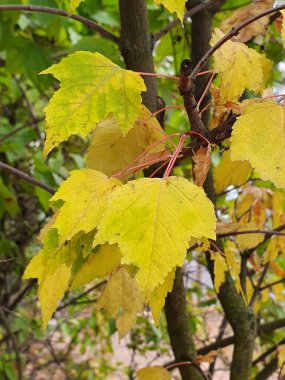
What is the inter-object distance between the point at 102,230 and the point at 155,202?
0.22 ft

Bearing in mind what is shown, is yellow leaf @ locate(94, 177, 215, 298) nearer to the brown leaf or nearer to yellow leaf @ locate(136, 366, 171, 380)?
the brown leaf

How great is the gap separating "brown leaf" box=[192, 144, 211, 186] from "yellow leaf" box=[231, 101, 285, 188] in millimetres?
71

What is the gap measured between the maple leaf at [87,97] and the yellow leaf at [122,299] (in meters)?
0.36

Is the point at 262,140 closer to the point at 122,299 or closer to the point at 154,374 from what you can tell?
the point at 122,299

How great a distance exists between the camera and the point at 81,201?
60 cm

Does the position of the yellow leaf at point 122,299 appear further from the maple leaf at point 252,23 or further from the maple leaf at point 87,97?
the maple leaf at point 252,23

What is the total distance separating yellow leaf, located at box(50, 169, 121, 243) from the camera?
22.8 inches

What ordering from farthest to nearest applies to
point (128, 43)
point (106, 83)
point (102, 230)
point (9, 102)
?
1. point (9, 102)
2. point (128, 43)
3. point (106, 83)
4. point (102, 230)

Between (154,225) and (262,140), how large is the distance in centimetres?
17

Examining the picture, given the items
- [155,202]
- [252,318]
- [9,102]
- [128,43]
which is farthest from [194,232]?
[9,102]

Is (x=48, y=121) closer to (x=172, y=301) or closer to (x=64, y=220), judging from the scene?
(x=64, y=220)

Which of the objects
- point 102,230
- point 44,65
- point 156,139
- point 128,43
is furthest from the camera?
point 44,65

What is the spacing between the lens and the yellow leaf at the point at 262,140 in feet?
1.87

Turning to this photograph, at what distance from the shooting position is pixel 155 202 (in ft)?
1.85
